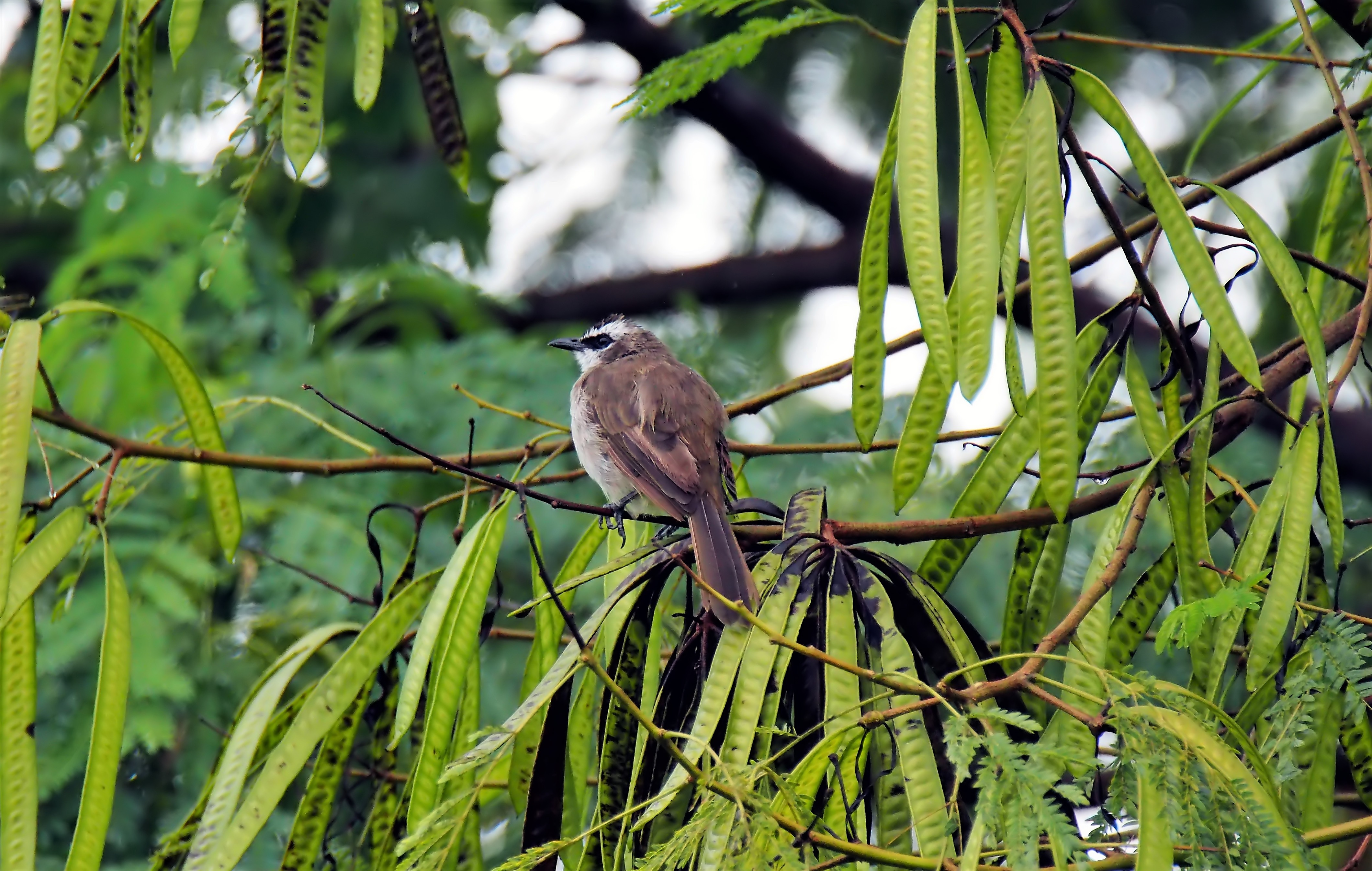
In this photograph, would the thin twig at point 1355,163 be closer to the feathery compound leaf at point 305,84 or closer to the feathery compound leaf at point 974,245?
the feathery compound leaf at point 974,245

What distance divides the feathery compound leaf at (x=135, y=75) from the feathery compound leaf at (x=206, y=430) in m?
0.42

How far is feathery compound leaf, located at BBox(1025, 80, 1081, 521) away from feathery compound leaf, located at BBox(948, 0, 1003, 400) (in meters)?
0.07

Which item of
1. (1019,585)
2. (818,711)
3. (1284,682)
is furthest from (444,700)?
(1284,682)

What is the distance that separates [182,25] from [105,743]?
4.80 ft

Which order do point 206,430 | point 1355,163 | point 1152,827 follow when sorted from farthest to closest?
1. point 206,430
2. point 1355,163
3. point 1152,827

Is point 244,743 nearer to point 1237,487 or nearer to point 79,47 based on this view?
point 79,47

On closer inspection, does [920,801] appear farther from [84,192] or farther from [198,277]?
[84,192]

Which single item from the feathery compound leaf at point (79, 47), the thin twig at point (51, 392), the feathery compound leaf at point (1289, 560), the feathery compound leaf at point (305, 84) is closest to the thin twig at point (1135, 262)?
the feathery compound leaf at point (1289, 560)

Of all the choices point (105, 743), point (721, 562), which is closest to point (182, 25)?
point (105, 743)

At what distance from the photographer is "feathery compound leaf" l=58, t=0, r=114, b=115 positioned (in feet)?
9.36

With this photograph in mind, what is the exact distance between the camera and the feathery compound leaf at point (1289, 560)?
7.22ft

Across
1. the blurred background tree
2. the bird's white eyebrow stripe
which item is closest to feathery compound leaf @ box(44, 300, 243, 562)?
the blurred background tree

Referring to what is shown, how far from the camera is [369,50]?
283 centimetres

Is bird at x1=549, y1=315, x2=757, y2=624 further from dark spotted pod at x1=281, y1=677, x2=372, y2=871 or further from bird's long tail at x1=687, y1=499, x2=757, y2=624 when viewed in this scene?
dark spotted pod at x1=281, y1=677, x2=372, y2=871
